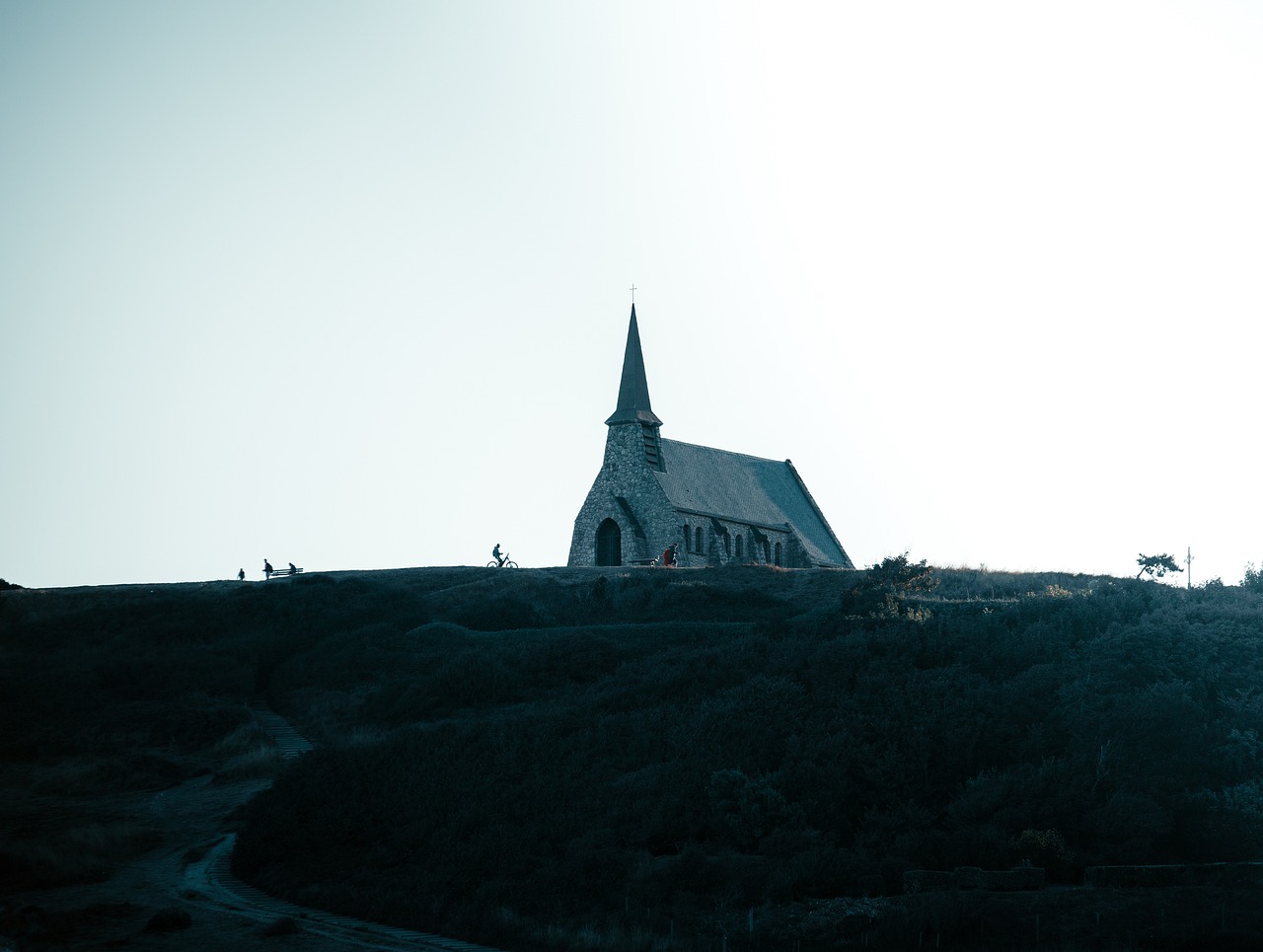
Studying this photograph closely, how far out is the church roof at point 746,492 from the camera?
64.5 m

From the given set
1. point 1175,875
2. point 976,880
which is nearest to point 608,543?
point 976,880

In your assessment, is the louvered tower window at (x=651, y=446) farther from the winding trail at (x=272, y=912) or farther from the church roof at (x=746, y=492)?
the winding trail at (x=272, y=912)

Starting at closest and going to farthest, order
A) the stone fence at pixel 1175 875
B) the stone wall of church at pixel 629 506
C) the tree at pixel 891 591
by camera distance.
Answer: the stone fence at pixel 1175 875
the tree at pixel 891 591
the stone wall of church at pixel 629 506

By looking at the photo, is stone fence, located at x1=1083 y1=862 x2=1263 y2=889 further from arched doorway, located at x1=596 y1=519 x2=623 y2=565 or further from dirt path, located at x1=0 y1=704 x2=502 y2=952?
arched doorway, located at x1=596 y1=519 x2=623 y2=565

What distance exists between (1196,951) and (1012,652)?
13.2m

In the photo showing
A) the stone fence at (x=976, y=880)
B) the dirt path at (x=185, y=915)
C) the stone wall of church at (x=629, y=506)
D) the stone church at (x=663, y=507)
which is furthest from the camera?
the stone church at (x=663, y=507)

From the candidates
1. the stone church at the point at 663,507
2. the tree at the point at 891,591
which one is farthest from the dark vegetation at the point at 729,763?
the stone church at the point at 663,507

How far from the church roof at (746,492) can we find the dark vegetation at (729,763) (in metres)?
20.1

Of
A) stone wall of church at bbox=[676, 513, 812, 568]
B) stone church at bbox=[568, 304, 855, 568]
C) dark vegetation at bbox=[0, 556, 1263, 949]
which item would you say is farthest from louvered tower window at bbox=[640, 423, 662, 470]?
dark vegetation at bbox=[0, 556, 1263, 949]

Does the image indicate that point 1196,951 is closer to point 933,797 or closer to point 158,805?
point 933,797

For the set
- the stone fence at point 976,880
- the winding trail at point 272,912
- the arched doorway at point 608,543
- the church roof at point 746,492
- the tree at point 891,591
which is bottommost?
the winding trail at point 272,912

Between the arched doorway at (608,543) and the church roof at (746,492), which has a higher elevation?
the church roof at (746,492)

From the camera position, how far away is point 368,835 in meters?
25.2

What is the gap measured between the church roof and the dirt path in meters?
39.0
